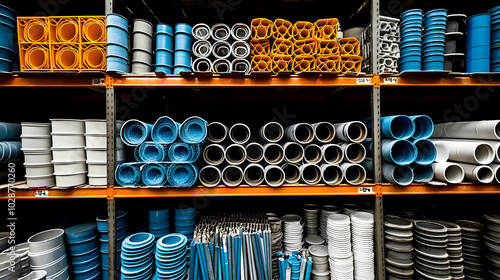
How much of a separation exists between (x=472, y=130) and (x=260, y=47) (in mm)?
2144

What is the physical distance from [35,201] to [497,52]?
5292mm

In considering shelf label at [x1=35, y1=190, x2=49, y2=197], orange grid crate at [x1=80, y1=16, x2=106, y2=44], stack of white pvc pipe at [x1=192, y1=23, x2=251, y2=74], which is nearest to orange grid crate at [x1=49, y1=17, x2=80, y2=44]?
orange grid crate at [x1=80, y1=16, x2=106, y2=44]

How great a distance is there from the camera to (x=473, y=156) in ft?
5.74

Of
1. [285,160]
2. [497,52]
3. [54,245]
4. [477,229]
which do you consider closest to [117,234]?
[54,245]

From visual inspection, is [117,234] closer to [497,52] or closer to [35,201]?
[35,201]

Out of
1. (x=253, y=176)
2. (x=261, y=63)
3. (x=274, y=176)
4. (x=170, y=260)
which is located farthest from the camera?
(x=253, y=176)

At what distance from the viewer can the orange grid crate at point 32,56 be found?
174 centimetres

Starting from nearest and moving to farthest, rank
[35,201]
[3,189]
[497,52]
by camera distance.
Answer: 1. [3,189]
2. [497,52]
3. [35,201]

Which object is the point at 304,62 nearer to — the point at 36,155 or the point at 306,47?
the point at 306,47

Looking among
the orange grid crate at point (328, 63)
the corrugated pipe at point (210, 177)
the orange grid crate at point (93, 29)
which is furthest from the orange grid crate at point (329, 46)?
the orange grid crate at point (93, 29)

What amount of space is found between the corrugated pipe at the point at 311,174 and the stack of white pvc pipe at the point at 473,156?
106cm

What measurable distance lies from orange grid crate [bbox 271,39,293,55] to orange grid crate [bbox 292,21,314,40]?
0.11 meters

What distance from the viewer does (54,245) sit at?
69.3 inches

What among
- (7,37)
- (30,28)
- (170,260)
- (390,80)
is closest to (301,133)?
(390,80)
